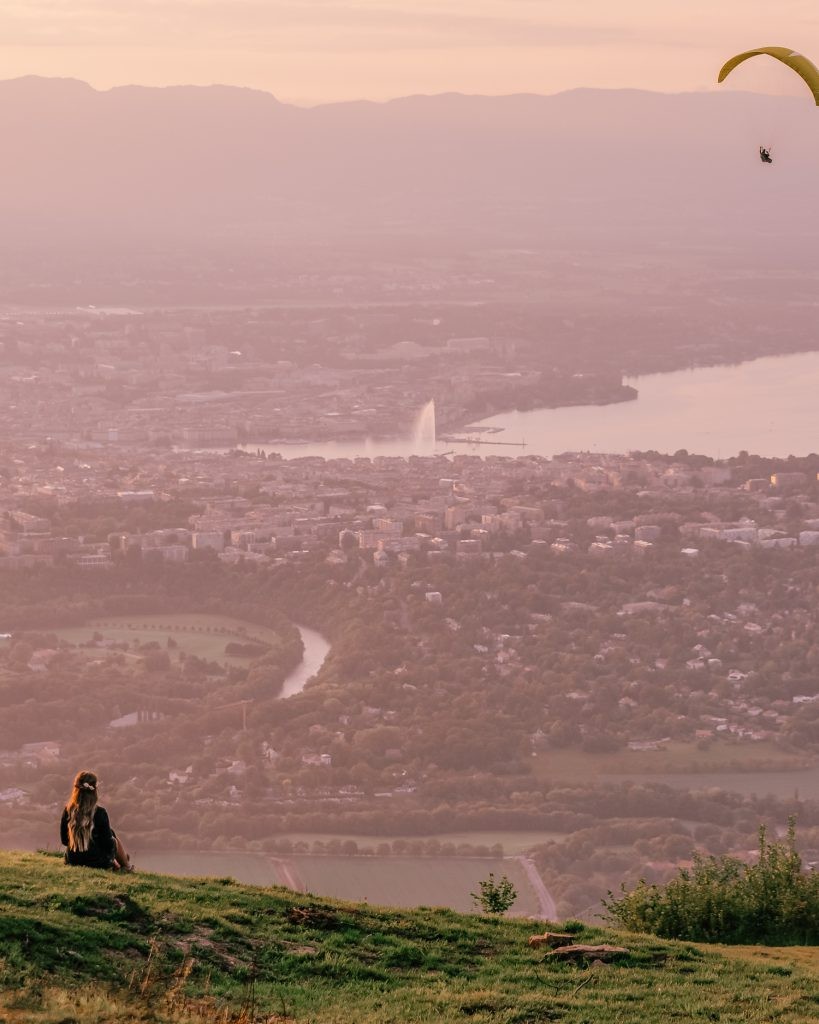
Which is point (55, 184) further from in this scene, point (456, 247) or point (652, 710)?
point (652, 710)

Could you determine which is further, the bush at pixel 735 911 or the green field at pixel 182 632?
the green field at pixel 182 632

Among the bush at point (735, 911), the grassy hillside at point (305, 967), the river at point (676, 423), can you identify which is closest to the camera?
the grassy hillside at point (305, 967)

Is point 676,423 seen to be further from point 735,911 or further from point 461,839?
point 735,911

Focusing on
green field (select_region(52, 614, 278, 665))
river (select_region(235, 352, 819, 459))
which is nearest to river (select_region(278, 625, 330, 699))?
green field (select_region(52, 614, 278, 665))

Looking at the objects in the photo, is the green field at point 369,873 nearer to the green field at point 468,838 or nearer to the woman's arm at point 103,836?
the green field at point 468,838

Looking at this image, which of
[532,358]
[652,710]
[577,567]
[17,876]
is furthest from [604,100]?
[17,876]

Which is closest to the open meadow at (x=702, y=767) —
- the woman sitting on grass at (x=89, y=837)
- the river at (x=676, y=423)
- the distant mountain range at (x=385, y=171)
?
the woman sitting on grass at (x=89, y=837)

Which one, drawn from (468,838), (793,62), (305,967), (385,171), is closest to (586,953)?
(305,967)
